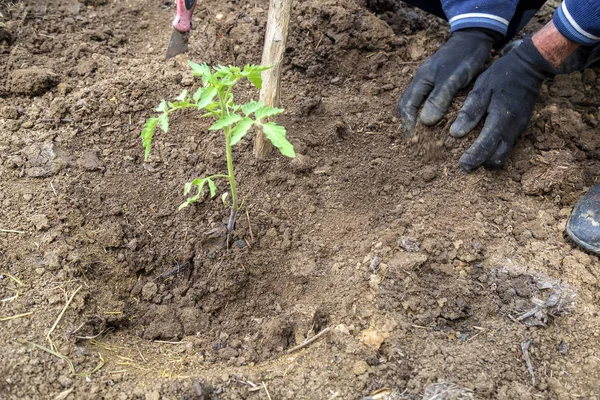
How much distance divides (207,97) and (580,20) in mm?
1678

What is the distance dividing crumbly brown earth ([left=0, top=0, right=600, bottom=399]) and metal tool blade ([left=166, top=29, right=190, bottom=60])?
0.15 feet

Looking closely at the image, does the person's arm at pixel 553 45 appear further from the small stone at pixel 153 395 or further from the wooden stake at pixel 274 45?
the small stone at pixel 153 395

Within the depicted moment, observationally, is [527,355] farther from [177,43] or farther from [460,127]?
[177,43]

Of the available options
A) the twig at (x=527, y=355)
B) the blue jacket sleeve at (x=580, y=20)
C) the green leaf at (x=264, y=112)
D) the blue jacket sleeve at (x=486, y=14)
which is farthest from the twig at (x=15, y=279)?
the blue jacket sleeve at (x=580, y=20)

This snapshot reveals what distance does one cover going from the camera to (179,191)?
2279 millimetres

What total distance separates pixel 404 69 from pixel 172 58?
4.04 ft

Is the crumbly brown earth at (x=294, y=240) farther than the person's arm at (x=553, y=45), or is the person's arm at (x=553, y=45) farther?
the person's arm at (x=553, y=45)

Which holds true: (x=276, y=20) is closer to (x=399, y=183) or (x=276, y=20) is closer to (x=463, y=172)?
(x=399, y=183)

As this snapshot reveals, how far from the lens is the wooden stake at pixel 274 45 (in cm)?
205

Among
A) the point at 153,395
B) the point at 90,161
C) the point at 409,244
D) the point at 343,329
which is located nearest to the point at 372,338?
the point at 343,329

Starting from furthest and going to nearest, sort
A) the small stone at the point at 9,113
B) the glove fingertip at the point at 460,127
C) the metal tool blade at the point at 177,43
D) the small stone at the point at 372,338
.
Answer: the metal tool blade at the point at 177,43 → the small stone at the point at 9,113 → the glove fingertip at the point at 460,127 → the small stone at the point at 372,338

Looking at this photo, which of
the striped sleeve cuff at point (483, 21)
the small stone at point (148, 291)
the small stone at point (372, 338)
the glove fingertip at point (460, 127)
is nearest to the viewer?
the small stone at point (372, 338)

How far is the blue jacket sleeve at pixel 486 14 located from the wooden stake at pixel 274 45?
1.06 meters

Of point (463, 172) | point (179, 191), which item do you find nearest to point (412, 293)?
point (463, 172)
